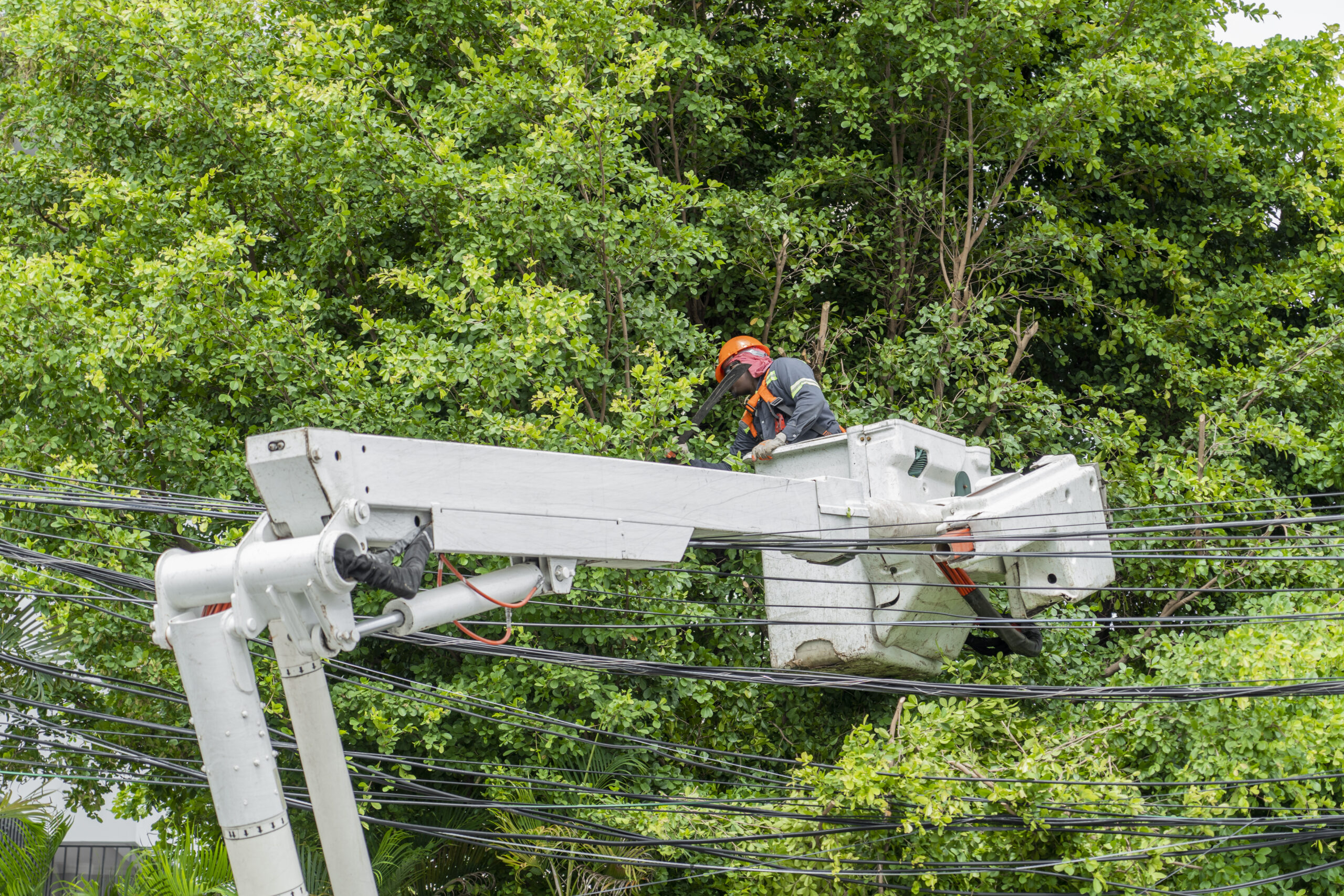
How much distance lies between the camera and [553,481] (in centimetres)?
396

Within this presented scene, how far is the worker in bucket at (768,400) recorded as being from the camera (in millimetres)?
7258

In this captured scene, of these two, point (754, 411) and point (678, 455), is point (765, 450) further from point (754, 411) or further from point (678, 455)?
point (754, 411)

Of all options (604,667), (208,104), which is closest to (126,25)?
(208,104)

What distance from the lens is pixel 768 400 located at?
7676 mm

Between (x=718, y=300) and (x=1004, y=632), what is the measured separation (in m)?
4.55

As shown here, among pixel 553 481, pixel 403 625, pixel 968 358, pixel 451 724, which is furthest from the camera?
pixel 968 358

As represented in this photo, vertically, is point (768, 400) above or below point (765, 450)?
above

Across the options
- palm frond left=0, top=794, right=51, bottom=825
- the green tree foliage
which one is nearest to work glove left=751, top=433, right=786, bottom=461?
the green tree foliage

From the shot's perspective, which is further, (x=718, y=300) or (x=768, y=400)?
(x=718, y=300)

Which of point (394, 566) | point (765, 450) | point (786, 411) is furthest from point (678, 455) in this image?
point (394, 566)

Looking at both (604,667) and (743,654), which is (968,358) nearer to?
(743,654)

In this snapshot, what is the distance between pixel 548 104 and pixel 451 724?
450 centimetres

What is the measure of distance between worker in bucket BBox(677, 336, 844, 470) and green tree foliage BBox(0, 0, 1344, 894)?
0.51 meters

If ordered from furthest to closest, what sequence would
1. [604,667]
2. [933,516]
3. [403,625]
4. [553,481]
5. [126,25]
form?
[126,25] → [604,667] → [933,516] → [553,481] → [403,625]
